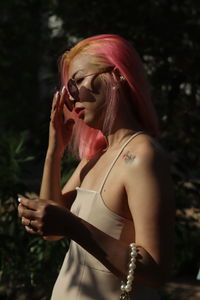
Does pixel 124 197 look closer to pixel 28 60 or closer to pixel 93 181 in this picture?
pixel 93 181

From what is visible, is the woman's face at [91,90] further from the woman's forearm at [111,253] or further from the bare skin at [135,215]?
the woman's forearm at [111,253]

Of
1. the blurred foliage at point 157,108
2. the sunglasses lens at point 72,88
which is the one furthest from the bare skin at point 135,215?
the blurred foliage at point 157,108

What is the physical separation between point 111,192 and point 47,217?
24cm

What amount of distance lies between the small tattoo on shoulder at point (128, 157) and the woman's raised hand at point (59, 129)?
0.42 metres

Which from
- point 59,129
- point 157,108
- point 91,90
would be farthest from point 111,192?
point 157,108

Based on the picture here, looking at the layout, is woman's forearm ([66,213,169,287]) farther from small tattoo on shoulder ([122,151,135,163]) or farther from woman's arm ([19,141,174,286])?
small tattoo on shoulder ([122,151,135,163])

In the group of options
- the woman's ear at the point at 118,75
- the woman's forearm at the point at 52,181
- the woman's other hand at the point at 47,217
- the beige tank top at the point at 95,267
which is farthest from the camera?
the woman's forearm at the point at 52,181

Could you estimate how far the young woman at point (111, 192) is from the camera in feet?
5.25

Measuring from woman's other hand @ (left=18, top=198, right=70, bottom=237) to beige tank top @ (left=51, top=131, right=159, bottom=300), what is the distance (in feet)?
0.55

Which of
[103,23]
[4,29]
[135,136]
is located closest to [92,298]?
[135,136]

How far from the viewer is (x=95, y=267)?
69.4 inches

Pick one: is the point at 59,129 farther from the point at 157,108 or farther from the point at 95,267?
the point at 157,108

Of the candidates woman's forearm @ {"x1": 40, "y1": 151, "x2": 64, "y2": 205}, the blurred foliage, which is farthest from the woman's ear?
the blurred foliage

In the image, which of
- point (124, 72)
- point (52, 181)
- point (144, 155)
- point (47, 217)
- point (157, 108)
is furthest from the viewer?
point (157, 108)
